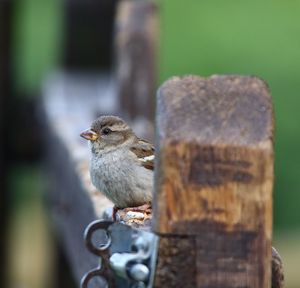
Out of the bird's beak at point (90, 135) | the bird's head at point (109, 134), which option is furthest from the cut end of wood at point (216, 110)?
the bird's beak at point (90, 135)

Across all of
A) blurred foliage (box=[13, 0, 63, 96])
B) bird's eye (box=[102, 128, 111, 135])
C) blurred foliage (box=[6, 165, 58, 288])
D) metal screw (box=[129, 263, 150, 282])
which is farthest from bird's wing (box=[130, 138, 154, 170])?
blurred foliage (box=[13, 0, 63, 96])

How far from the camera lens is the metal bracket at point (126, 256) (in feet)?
7.14

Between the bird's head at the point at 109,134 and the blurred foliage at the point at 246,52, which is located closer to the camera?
the bird's head at the point at 109,134

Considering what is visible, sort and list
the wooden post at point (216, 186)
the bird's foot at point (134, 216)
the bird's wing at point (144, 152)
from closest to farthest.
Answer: the wooden post at point (216, 186) → the bird's foot at point (134, 216) → the bird's wing at point (144, 152)

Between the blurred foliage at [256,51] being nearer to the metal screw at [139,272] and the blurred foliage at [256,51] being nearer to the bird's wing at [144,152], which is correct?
the bird's wing at [144,152]

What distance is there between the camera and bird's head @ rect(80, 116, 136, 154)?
425 centimetres

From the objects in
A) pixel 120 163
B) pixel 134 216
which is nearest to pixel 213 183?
pixel 134 216

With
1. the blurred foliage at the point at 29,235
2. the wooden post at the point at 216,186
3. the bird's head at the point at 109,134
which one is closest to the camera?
the wooden post at the point at 216,186

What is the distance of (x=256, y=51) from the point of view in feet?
27.8

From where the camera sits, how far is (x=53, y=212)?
5.75m

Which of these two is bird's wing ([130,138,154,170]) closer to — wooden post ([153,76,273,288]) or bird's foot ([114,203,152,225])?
bird's foot ([114,203,152,225])

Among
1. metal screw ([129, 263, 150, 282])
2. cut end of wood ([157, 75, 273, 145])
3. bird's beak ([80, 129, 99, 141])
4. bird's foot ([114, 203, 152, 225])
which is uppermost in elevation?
cut end of wood ([157, 75, 273, 145])

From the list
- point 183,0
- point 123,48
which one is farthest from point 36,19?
point 123,48

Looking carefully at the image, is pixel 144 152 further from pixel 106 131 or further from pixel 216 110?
pixel 216 110
